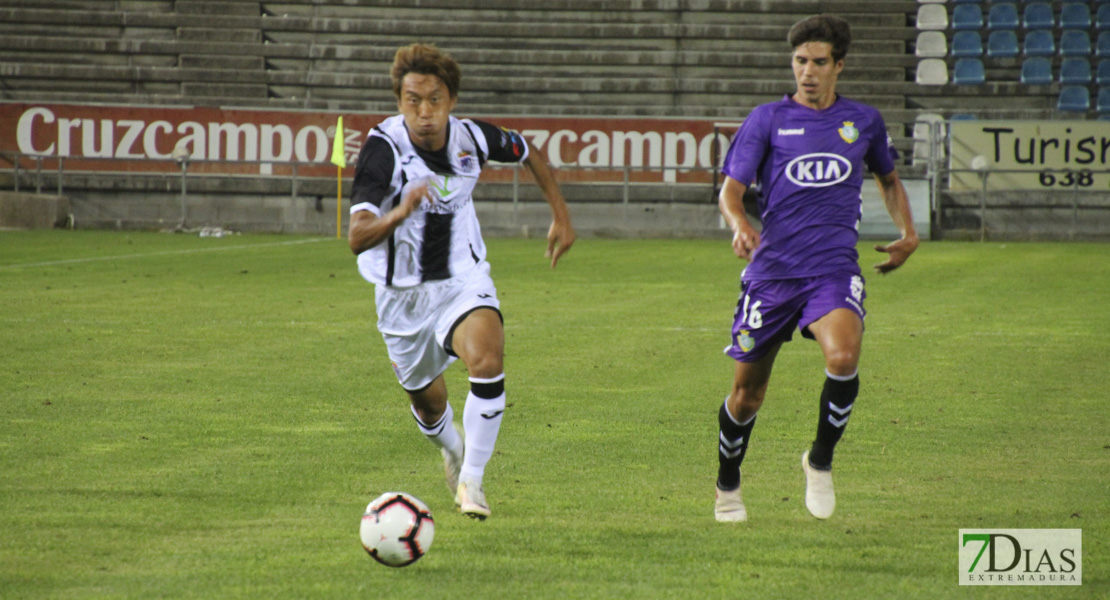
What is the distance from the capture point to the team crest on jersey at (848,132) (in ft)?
16.5

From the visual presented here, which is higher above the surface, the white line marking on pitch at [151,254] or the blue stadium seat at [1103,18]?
the blue stadium seat at [1103,18]

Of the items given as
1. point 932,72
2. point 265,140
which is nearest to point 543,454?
point 265,140

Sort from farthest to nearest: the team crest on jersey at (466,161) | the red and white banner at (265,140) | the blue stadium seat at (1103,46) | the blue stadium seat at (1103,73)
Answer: the blue stadium seat at (1103,46)
the blue stadium seat at (1103,73)
the red and white banner at (265,140)
the team crest on jersey at (466,161)

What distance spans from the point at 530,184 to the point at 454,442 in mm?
21472

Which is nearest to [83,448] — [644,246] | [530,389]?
[530,389]

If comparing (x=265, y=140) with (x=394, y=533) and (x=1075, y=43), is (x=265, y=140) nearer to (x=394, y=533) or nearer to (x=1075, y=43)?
(x=1075, y=43)

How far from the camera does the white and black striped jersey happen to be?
16.5 feet

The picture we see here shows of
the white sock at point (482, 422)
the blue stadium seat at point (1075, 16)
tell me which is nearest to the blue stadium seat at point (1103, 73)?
the blue stadium seat at point (1075, 16)

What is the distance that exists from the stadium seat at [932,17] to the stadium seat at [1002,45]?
42.4 inches

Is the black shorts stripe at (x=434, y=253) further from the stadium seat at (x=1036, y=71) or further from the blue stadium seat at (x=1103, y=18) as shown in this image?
the blue stadium seat at (x=1103, y=18)

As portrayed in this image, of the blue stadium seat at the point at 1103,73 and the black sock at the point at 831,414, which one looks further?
the blue stadium seat at the point at 1103,73

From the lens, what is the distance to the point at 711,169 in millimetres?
25578

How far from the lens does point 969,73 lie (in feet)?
92.8

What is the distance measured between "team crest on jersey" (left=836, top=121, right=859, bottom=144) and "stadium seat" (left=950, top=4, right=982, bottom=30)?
84.2ft
